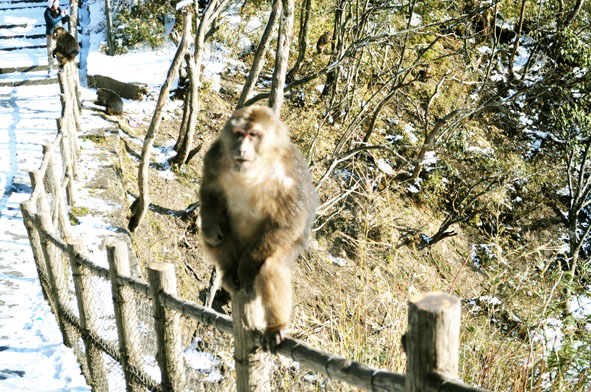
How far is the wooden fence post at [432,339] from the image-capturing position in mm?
1438

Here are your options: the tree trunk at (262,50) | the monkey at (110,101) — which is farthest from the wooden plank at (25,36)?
the tree trunk at (262,50)

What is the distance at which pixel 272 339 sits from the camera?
224 cm

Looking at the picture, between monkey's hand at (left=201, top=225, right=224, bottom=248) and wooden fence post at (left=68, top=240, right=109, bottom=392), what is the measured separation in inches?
62.4

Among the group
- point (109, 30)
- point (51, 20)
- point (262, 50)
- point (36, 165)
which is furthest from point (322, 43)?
point (36, 165)

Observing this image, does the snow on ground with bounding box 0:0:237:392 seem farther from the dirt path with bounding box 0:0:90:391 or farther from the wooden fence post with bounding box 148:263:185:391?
the wooden fence post with bounding box 148:263:185:391

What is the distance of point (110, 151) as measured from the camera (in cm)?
830

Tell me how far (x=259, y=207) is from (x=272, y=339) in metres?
0.62

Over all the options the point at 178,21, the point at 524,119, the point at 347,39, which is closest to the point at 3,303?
the point at 347,39

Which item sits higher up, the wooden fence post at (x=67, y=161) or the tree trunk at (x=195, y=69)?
the tree trunk at (x=195, y=69)

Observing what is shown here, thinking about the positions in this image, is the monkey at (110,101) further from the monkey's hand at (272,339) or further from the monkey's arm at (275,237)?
the monkey's hand at (272,339)

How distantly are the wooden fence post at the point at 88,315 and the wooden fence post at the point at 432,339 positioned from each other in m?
2.90

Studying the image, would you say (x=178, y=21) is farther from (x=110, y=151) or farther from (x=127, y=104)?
(x=110, y=151)

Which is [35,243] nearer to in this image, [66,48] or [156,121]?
[156,121]

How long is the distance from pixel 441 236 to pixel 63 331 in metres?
7.10
